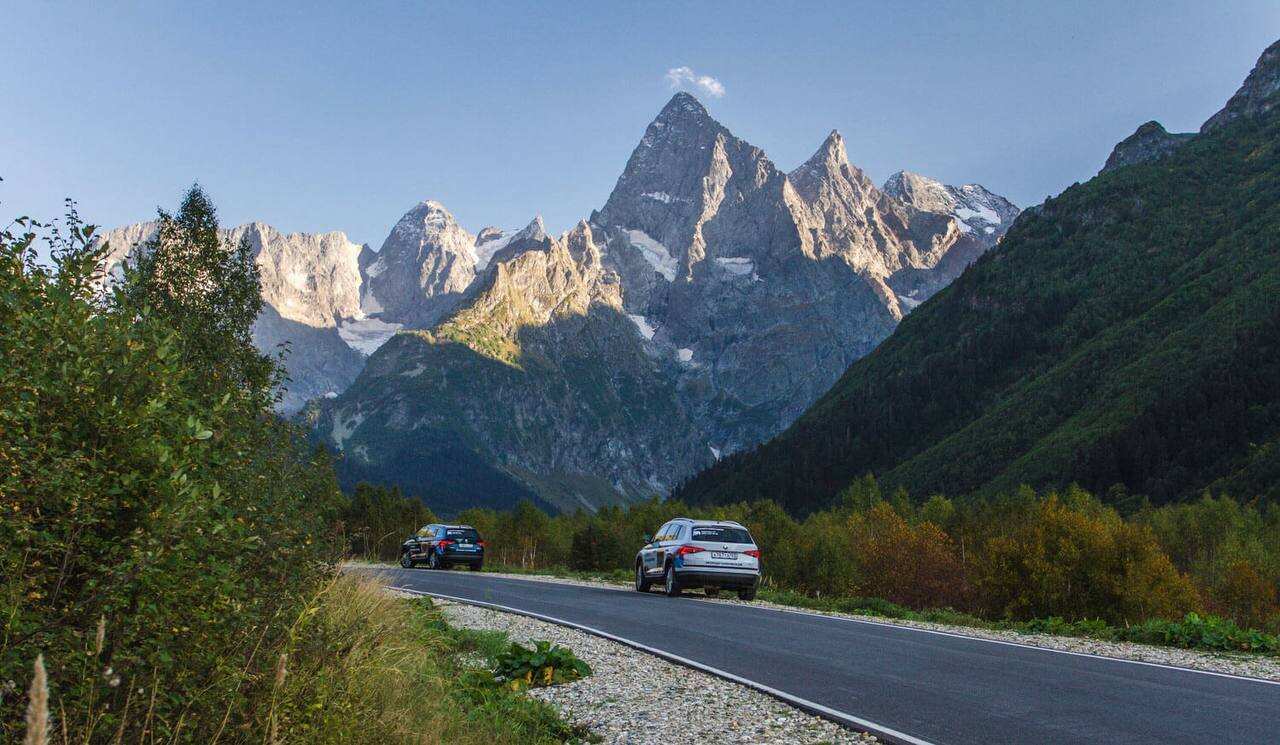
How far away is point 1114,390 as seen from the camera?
443ft

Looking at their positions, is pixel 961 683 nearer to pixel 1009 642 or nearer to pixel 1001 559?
pixel 1009 642

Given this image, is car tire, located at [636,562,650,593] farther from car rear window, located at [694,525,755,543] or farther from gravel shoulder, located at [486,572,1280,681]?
gravel shoulder, located at [486,572,1280,681]

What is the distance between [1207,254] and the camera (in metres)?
164

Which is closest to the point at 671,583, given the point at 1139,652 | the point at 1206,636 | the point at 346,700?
the point at 1139,652

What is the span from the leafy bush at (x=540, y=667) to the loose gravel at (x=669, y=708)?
20cm

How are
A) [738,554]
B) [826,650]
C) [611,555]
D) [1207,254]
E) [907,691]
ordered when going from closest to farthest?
[907,691], [826,650], [738,554], [611,555], [1207,254]

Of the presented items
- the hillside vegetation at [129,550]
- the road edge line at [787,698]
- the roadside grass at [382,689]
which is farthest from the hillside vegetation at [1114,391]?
the hillside vegetation at [129,550]

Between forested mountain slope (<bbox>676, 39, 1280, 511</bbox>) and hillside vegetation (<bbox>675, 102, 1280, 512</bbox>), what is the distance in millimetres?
303

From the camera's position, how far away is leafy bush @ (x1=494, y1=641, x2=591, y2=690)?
34.7 feet

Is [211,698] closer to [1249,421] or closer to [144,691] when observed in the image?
[144,691]

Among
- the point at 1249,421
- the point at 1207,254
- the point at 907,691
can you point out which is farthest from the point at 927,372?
the point at 907,691

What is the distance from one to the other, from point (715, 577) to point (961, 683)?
13186 mm

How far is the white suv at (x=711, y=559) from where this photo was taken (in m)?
22.8

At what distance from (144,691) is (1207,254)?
639ft
